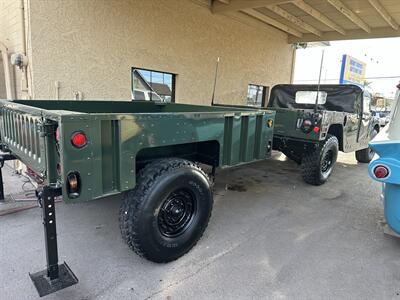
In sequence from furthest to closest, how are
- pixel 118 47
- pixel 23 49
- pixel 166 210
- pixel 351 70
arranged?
pixel 351 70 < pixel 118 47 < pixel 23 49 < pixel 166 210

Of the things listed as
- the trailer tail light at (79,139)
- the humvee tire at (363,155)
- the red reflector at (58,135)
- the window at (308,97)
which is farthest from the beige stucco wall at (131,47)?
the humvee tire at (363,155)

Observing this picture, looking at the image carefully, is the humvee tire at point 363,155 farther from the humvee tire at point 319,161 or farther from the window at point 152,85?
the window at point 152,85

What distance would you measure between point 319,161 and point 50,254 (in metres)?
4.48

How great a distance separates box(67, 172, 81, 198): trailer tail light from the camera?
2.03 meters

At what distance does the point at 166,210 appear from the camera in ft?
8.97

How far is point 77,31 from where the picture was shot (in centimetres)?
528

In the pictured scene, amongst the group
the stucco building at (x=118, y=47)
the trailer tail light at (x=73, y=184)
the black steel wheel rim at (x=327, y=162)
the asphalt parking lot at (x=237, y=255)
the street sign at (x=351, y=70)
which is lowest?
the asphalt parking lot at (x=237, y=255)

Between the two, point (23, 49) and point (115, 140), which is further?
point (23, 49)

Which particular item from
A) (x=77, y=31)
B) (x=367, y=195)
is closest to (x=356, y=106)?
(x=367, y=195)

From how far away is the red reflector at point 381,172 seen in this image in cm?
281

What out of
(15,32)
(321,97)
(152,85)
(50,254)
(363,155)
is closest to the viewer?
(50,254)

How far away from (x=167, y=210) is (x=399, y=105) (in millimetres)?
3447

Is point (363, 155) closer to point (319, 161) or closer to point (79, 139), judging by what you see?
point (319, 161)

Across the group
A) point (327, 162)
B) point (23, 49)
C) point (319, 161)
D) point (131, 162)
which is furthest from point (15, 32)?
point (327, 162)
